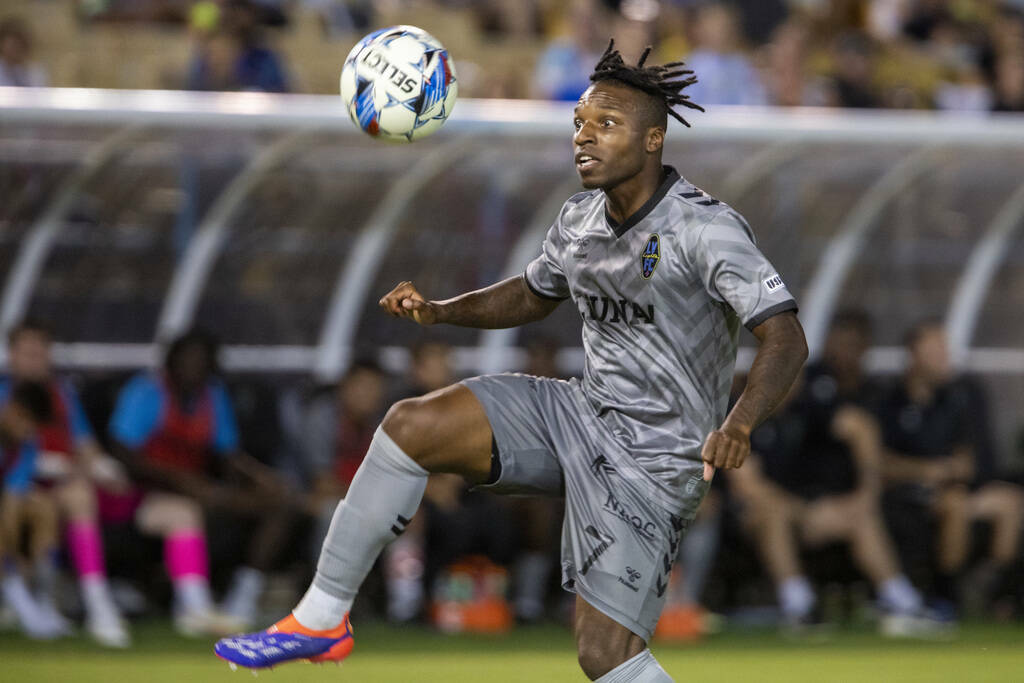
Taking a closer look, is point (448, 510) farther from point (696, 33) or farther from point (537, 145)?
point (696, 33)

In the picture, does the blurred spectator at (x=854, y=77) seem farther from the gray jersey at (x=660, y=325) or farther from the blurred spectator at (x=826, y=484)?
the gray jersey at (x=660, y=325)

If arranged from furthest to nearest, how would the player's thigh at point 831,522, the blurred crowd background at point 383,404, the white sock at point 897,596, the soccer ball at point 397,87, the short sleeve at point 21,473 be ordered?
1. the player's thigh at point 831,522
2. the white sock at point 897,596
3. the blurred crowd background at point 383,404
4. the short sleeve at point 21,473
5. the soccer ball at point 397,87

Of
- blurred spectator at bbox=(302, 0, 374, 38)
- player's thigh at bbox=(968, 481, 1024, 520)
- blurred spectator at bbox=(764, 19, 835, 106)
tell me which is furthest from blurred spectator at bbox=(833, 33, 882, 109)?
blurred spectator at bbox=(302, 0, 374, 38)

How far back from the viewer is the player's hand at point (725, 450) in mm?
3881

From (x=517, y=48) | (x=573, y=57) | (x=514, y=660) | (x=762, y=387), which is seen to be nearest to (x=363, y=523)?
(x=762, y=387)

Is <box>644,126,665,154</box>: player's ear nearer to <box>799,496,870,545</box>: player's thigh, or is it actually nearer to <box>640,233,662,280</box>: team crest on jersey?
→ <box>640,233,662,280</box>: team crest on jersey

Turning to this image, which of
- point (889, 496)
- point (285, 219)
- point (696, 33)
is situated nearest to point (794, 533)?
point (889, 496)

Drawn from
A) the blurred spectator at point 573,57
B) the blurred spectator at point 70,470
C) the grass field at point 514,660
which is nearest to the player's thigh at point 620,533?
the grass field at point 514,660

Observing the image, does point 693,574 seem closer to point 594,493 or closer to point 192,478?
point 192,478

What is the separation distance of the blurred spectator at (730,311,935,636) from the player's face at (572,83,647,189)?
4.89 meters

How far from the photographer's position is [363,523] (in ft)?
14.8

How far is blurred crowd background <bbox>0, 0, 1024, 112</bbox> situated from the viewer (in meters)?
10.5

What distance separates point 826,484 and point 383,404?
2.67 meters

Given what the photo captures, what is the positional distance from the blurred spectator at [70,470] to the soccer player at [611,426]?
4.16 m
